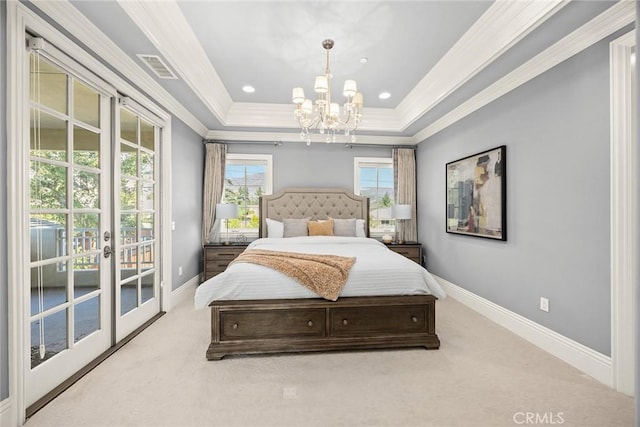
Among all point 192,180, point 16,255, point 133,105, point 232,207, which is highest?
point 133,105

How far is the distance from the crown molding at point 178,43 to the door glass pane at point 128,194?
1.18 meters

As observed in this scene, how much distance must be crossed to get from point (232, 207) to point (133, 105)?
214cm

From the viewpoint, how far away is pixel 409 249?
493cm

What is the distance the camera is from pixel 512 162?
306 centimetres

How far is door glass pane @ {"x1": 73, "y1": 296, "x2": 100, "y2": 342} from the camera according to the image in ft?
7.64

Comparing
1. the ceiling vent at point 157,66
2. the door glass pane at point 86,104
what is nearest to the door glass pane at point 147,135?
the ceiling vent at point 157,66

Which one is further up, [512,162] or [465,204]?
[512,162]

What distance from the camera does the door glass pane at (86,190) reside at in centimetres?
229

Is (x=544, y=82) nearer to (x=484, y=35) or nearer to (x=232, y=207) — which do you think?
(x=484, y=35)

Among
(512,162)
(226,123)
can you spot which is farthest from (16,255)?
(512,162)

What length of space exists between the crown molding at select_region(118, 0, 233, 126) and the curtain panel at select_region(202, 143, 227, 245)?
118 centimetres

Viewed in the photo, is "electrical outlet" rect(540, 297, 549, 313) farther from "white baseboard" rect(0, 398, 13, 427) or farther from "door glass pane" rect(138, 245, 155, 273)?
"door glass pane" rect(138, 245, 155, 273)

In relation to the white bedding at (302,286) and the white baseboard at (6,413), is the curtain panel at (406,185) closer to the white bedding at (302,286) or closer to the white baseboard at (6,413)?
the white bedding at (302,286)

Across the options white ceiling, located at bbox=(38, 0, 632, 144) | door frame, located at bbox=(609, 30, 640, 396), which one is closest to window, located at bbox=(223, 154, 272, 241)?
white ceiling, located at bbox=(38, 0, 632, 144)
